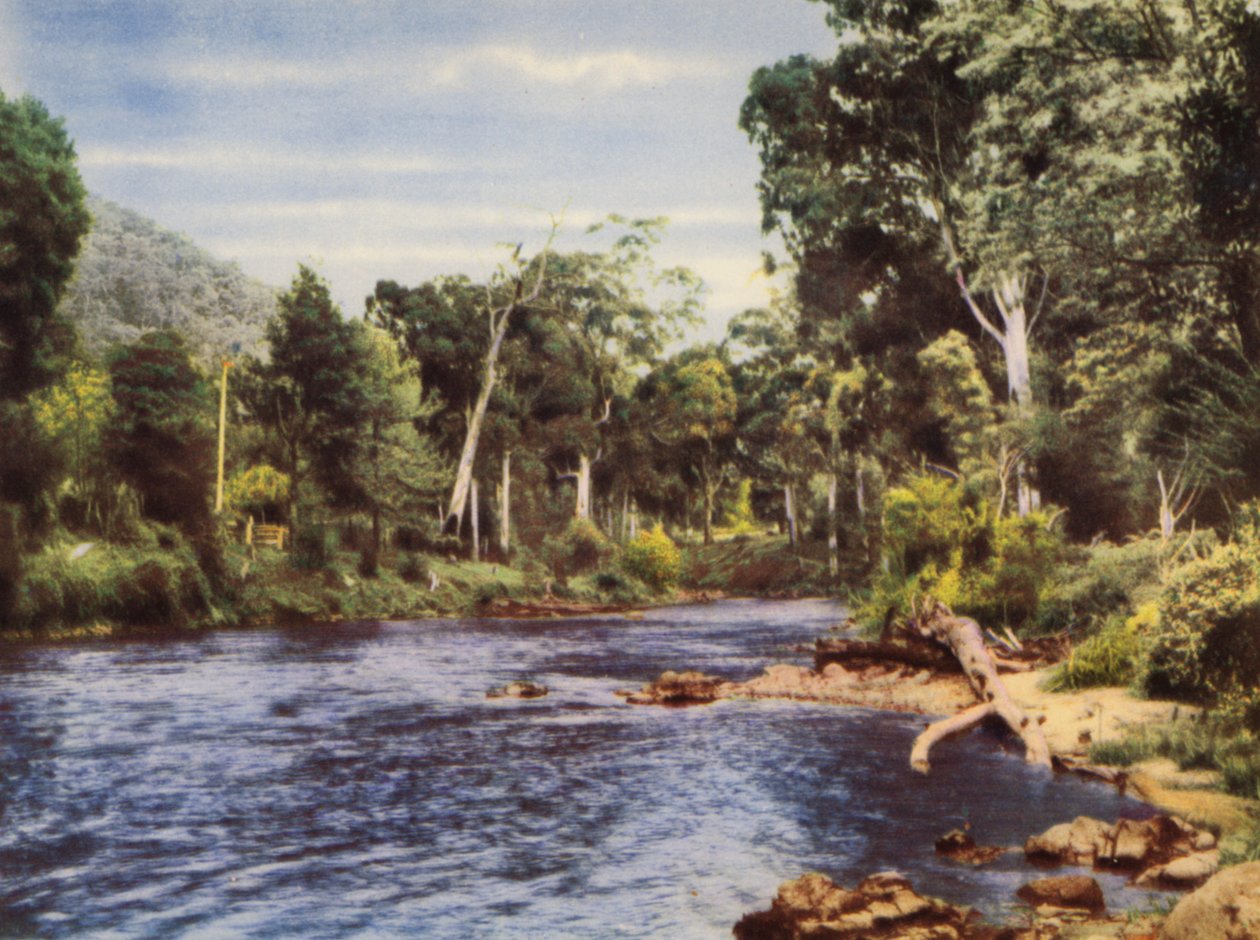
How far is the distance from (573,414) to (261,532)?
76.0 ft

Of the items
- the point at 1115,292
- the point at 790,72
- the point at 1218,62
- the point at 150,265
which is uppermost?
the point at 150,265

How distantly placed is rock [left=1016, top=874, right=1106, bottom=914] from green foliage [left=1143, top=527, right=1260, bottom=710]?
5371 millimetres

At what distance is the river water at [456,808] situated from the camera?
976 centimetres

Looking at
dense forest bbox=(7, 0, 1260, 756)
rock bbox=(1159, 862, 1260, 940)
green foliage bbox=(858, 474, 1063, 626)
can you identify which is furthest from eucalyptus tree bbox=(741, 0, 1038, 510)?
rock bbox=(1159, 862, 1260, 940)

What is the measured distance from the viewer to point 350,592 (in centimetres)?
4869

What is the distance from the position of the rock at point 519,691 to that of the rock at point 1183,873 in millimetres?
14686

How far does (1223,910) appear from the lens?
682 cm

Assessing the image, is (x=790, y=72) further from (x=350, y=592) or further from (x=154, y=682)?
(x=154, y=682)

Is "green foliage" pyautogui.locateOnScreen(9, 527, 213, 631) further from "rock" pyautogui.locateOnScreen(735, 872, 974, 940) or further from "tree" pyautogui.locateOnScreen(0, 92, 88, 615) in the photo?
"rock" pyautogui.locateOnScreen(735, 872, 974, 940)

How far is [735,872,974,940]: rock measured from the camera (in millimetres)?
8219

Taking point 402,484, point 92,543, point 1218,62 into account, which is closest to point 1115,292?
point 1218,62

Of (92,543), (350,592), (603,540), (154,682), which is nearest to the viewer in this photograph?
(154,682)

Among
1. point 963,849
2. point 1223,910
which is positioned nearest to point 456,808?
point 963,849

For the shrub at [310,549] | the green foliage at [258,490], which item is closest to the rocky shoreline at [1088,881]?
the shrub at [310,549]
